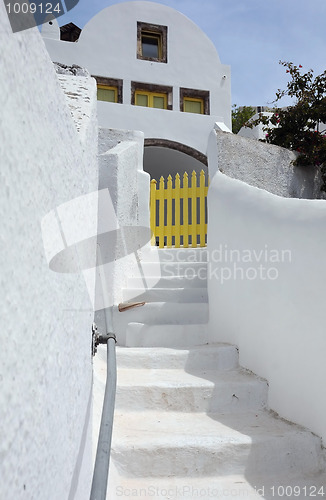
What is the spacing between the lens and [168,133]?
421 inches

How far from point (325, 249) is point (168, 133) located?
8596mm

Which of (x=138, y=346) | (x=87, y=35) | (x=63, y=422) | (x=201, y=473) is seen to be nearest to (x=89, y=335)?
(x=63, y=422)

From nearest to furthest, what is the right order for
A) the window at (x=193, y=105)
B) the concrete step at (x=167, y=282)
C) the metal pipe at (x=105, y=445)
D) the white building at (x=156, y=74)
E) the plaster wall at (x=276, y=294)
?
the metal pipe at (x=105, y=445) → the plaster wall at (x=276, y=294) → the concrete step at (x=167, y=282) → the white building at (x=156, y=74) → the window at (x=193, y=105)

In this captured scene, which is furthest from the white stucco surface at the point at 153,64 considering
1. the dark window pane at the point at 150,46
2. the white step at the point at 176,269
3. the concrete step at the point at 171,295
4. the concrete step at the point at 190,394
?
the concrete step at the point at 190,394

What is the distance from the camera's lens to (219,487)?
2.35m

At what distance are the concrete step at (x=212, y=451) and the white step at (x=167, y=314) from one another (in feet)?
5.19

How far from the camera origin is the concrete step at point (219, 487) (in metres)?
2.28

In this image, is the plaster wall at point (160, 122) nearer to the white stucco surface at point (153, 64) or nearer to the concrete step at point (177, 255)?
the white stucco surface at point (153, 64)

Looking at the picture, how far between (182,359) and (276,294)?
0.97 meters

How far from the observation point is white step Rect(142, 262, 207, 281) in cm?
497

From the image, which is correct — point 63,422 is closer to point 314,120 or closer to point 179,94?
point 314,120

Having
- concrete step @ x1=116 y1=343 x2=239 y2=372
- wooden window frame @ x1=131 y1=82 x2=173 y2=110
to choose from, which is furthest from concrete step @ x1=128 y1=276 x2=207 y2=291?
wooden window frame @ x1=131 y1=82 x2=173 y2=110

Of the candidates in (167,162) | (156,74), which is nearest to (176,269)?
(167,162)

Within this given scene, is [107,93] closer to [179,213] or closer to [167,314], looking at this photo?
[179,213]
